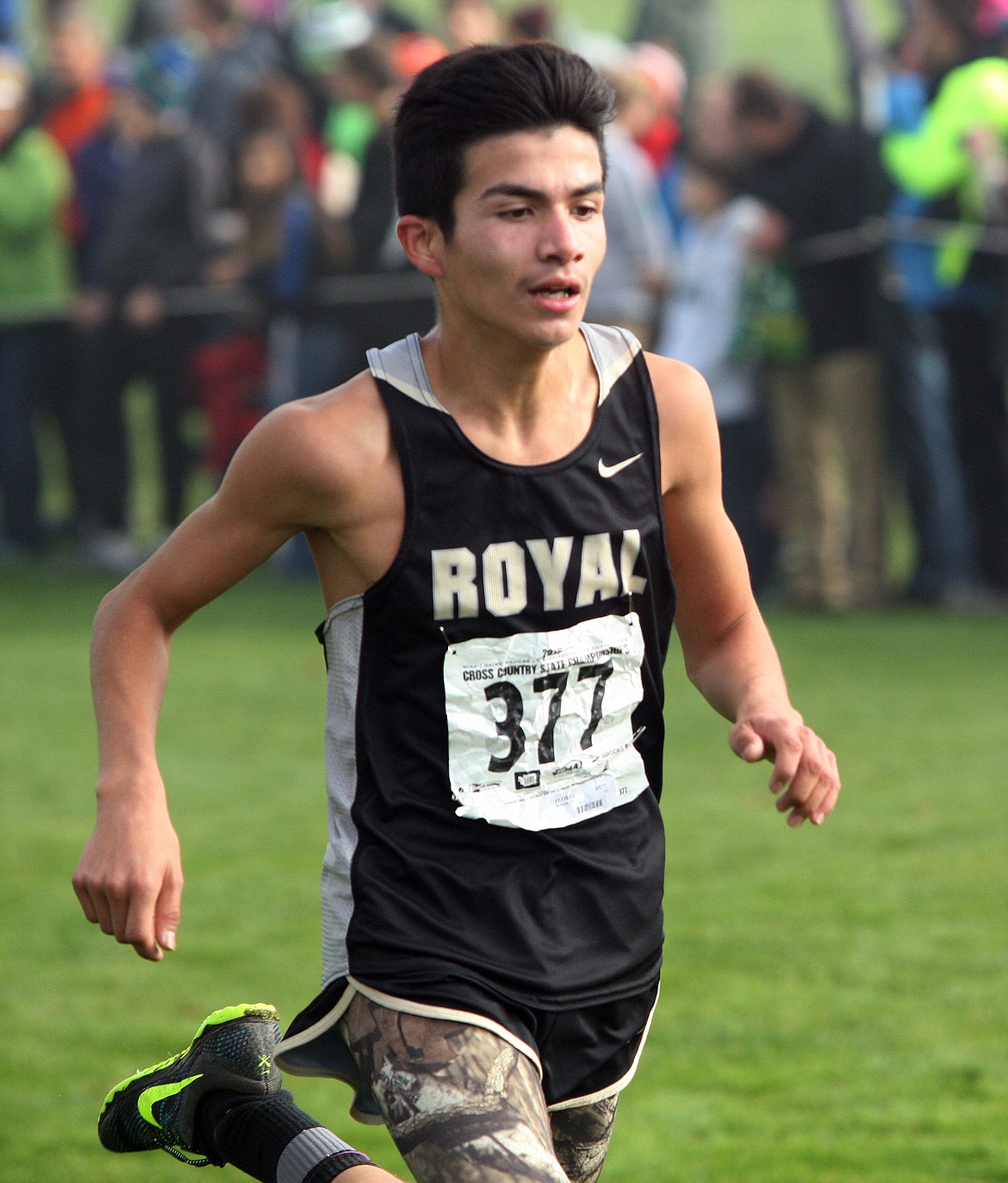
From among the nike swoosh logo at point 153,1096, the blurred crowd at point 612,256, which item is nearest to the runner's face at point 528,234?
the nike swoosh logo at point 153,1096

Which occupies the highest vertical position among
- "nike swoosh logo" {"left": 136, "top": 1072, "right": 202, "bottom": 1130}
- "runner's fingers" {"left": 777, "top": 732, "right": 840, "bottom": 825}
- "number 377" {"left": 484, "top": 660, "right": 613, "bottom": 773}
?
"number 377" {"left": 484, "top": 660, "right": 613, "bottom": 773}

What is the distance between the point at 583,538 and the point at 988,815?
4365mm

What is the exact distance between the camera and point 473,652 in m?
2.72

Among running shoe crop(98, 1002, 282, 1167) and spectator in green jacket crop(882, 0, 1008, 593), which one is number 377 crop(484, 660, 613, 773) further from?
spectator in green jacket crop(882, 0, 1008, 593)

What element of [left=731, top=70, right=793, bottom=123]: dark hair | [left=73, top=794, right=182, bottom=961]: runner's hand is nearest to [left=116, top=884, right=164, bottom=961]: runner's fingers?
[left=73, top=794, right=182, bottom=961]: runner's hand

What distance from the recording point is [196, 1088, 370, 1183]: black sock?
3037mm

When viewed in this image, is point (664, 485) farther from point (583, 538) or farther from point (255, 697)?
point (255, 697)

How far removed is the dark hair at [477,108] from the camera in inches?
106

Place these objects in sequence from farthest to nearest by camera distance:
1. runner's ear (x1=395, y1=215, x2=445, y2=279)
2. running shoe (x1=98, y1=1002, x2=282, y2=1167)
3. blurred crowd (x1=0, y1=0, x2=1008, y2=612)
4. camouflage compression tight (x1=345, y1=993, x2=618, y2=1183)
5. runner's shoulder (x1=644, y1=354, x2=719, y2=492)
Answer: blurred crowd (x1=0, y1=0, x2=1008, y2=612)
running shoe (x1=98, y1=1002, x2=282, y2=1167)
runner's shoulder (x1=644, y1=354, x2=719, y2=492)
runner's ear (x1=395, y1=215, x2=445, y2=279)
camouflage compression tight (x1=345, y1=993, x2=618, y2=1183)

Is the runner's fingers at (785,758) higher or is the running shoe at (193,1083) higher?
the runner's fingers at (785,758)

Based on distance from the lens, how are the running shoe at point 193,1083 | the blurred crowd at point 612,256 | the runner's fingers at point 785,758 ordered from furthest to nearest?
1. the blurred crowd at point 612,256
2. the running shoe at point 193,1083
3. the runner's fingers at point 785,758

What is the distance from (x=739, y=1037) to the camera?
4.82 meters

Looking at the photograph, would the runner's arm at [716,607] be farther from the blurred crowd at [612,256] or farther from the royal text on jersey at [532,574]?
the blurred crowd at [612,256]

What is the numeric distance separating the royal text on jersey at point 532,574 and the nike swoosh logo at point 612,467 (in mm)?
88
